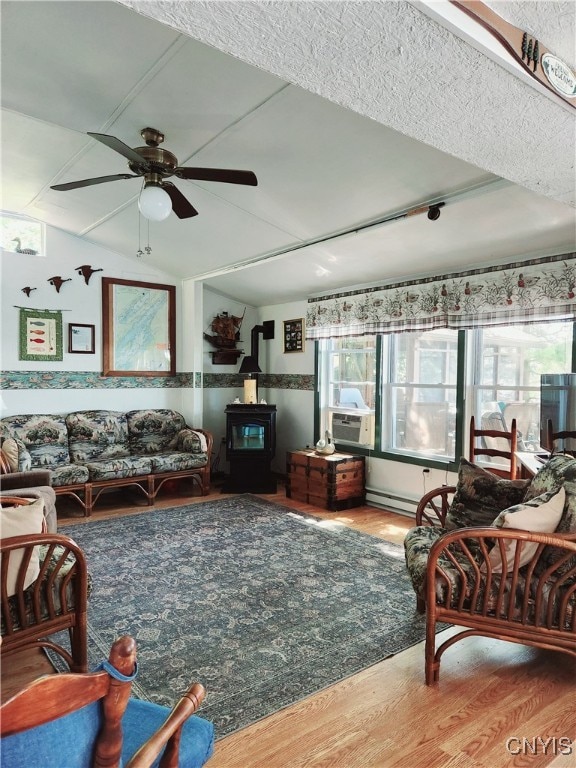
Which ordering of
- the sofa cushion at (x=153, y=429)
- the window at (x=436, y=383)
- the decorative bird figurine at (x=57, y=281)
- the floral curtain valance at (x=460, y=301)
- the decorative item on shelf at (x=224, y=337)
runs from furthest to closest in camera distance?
the decorative item on shelf at (x=224, y=337) → the sofa cushion at (x=153, y=429) → the decorative bird figurine at (x=57, y=281) → the window at (x=436, y=383) → the floral curtain valance at (x=460, y=301)

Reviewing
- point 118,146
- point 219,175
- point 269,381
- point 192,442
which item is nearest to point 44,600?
point 118,146

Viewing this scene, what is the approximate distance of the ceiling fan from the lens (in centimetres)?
273

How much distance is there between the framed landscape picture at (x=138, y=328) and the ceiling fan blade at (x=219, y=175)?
3272 mm

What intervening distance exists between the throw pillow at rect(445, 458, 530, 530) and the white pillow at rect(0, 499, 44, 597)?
214 cm

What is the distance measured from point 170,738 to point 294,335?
18.1 feet

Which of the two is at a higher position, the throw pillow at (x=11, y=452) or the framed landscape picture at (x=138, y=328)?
the framed landscape picture at (x=138, y=328)

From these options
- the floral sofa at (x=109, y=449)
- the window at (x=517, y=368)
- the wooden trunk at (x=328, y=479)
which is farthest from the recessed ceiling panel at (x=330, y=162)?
the floral sofa at (x=109, y=449)

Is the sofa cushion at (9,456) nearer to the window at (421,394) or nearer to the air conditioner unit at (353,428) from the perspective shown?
the air conditioner unit at (353,428)

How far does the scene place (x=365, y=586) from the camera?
3.14 meters

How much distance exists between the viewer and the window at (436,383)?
4059 millimetres

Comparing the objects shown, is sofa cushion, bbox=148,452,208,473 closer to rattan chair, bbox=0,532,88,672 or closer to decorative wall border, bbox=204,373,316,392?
decorative wall border, bbox=204,373,316,392

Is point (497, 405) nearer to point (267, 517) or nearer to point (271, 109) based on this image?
point (267, 517)

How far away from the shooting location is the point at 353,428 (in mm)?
5586

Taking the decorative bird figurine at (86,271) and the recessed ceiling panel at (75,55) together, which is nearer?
the recessed ceiling panel at (75,55)
